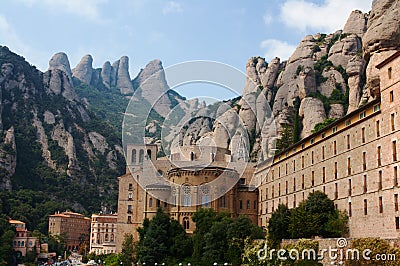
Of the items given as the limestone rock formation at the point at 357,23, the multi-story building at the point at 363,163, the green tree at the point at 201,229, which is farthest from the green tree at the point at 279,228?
the limestone rock formation at the point at 357,23

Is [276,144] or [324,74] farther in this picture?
[324,74]

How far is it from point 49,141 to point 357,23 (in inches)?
3659

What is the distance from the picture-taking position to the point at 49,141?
463 ft

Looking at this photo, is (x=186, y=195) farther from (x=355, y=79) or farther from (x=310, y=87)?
(x=310, y=87)

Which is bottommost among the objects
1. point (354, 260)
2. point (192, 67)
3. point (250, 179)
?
point (354, 260)

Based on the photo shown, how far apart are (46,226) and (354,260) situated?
324 ft

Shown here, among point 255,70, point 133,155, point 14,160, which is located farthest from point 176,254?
point 14,160

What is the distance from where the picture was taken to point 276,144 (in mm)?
73625

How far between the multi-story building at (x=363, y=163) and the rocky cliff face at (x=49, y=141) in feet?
292

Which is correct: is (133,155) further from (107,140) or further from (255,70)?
(107,140)

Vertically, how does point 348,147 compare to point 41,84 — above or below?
below

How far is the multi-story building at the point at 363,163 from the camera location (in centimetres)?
3127

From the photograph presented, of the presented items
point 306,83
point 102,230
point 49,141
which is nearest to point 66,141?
point 49,141

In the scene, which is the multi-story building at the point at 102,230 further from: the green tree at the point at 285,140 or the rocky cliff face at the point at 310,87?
the green tree at the point at 285,140
